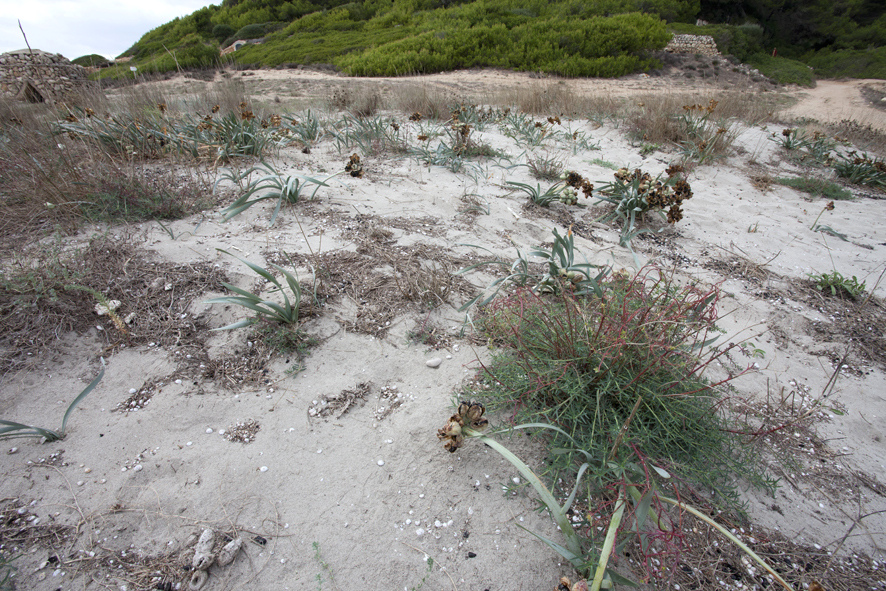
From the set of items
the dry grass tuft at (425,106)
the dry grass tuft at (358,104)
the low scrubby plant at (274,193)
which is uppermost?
the dry grass tuft at (358,104)

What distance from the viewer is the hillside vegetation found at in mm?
14578

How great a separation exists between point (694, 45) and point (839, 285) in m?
18.5

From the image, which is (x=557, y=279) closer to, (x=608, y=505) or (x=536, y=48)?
(x=608, y=505)

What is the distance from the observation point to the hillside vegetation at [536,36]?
14.6 meters

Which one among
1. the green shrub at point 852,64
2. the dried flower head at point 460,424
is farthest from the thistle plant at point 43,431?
the green shrub at point 852,64

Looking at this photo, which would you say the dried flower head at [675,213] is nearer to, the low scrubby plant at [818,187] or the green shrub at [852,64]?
the low scrubby plant at [818,187]

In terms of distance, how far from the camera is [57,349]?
1.76 meters

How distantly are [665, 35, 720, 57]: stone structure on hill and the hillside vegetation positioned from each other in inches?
19.1

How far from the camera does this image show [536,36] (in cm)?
1507

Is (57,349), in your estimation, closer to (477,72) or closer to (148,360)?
(148,360)

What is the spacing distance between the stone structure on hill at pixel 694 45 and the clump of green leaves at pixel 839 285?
17.5m

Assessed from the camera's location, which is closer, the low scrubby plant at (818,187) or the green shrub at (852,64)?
the low scrubby plant at (818,187)

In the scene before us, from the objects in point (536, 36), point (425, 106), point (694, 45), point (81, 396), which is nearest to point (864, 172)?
point (425, 106)

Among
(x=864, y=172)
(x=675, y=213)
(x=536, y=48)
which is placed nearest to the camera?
(x=675, y=213)
